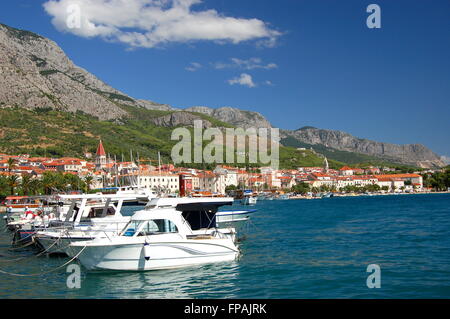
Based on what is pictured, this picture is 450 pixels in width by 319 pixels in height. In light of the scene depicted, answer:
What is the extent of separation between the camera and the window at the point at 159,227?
1790 centimetres

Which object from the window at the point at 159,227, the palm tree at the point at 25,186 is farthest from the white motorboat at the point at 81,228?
the palm tree at the point at 25,186

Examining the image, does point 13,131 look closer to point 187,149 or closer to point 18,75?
point 18,75

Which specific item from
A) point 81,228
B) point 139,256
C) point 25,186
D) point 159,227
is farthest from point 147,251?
point 25,186

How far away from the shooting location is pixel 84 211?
27656 millimetres

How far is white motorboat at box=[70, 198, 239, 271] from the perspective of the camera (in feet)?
55.8

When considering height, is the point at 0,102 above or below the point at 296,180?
above

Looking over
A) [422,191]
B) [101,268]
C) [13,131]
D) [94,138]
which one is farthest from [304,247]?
[422,191]

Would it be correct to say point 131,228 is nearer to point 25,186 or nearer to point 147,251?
point 147,251

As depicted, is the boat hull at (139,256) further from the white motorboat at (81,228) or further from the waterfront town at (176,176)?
the waterfront town at (176,176)

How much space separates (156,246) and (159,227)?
3.53 feet

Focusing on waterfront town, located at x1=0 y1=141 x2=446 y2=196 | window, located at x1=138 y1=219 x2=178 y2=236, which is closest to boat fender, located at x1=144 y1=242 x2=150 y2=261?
window, located at x1=138 y1=219 x2=178 y2=236

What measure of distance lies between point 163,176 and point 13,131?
61.4 m

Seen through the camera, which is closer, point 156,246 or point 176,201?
point 156,246

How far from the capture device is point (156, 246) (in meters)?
17.3
